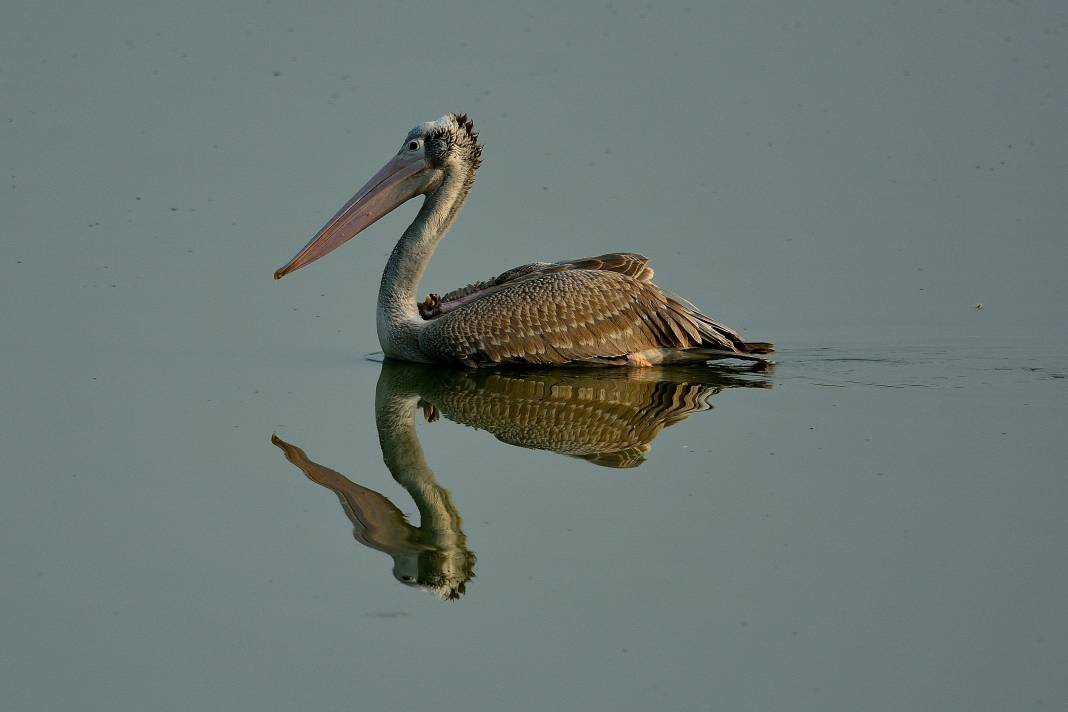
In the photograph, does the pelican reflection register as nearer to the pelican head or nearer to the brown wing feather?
the brown wing feather

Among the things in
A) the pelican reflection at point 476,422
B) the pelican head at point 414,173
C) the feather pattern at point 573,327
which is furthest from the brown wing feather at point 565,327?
the pelican head at point 414,173

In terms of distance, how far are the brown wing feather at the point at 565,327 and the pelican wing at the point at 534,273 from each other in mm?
159

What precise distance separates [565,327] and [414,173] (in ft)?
5.22

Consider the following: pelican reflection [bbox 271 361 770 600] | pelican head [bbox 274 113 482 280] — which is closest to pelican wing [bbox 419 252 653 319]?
pelican reflection [bbox 271 361 770 600]

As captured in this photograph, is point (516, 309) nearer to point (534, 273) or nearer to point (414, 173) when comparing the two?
point (534, 273)

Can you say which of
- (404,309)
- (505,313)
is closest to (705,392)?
(505,313)

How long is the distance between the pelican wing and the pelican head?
0.74 meters

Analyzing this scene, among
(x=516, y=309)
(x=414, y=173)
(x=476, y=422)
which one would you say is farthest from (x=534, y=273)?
(x=476, y=422)

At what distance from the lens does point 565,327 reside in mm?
9844

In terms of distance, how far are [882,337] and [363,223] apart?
3468mm

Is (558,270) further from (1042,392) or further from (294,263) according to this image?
(1042,392)

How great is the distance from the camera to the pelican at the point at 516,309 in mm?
9805

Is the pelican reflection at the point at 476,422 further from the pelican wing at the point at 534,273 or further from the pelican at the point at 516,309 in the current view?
the pelican wing at the point at 534,273

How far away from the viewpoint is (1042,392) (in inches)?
360
